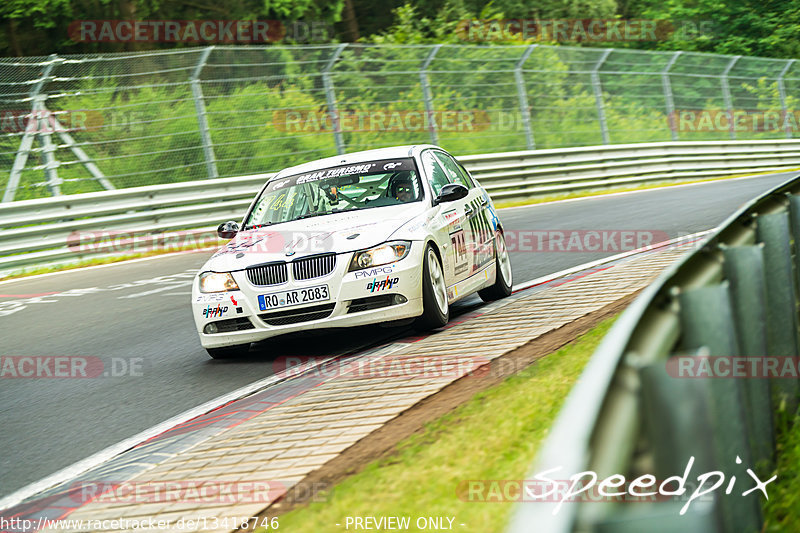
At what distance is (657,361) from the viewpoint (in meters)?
2.31

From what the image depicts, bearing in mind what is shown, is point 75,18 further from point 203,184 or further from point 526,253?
point 526,253

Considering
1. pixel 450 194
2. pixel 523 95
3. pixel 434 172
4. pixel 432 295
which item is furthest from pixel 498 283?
pixel 523 95

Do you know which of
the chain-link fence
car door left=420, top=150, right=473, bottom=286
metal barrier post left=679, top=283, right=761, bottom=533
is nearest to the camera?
metal barrier post left=679, top=283, right=761, bottom=533

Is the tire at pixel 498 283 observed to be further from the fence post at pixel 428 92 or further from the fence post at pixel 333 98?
the fence post at pixel 428 92

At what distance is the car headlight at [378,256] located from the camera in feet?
25.6

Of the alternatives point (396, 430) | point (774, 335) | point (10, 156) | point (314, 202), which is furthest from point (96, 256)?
point (774, 335)

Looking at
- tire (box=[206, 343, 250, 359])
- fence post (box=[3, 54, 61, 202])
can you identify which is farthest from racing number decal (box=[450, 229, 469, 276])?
fence post (box=[3, 54, 61, 202])

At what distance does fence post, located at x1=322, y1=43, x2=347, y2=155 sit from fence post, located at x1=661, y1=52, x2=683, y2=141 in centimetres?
1171

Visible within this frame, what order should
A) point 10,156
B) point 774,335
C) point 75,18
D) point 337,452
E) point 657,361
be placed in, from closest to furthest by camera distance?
point 657,361
point 774,335
point 337,452
point 10,156
point 75,18

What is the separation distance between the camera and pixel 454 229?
29.0ft

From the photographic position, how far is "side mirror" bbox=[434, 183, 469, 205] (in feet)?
28.6

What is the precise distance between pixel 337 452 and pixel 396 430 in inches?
16.8

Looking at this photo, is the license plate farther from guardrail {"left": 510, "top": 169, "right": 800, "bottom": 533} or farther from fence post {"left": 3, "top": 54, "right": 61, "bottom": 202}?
fence post {"left": 3, "top": 54, "right": 61, "bottom": 202}

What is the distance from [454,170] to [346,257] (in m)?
2.76
